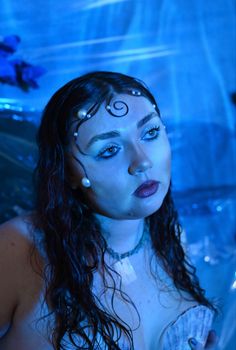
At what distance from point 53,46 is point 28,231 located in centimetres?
60

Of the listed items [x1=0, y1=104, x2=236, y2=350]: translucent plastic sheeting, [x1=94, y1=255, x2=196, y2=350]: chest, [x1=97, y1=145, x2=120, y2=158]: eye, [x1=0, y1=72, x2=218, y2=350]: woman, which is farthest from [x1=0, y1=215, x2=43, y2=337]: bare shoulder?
[x1=0, y1=104, x2=236, y2=350]: translucent plastic sheeting

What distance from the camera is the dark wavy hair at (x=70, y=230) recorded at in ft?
2.76

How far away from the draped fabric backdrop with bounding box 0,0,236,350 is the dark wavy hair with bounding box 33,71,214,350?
337 millimetres

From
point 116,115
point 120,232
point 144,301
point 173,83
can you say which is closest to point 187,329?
point 144,301

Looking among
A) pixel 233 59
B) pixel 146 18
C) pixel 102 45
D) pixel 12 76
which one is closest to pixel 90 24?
pixel 102 45

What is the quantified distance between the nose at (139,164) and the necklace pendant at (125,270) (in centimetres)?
26

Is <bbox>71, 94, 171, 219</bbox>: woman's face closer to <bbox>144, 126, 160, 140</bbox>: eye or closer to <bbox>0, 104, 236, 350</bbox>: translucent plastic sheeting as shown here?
<bbox>144, 126, 160, 140</bbox>: eye

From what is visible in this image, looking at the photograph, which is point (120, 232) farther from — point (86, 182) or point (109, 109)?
point (109, 109)

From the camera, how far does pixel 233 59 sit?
1.51 m

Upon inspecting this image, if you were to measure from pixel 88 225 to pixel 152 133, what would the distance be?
9.5 inches

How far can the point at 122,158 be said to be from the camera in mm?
811

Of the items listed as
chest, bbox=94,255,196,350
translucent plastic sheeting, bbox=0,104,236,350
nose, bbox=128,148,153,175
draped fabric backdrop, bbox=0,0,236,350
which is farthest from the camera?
translucent plastic sheeting, bbox=0,104,236,350

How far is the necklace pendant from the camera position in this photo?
96 cm

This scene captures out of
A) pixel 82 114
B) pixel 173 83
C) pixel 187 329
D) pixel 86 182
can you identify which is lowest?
pixel 187 329
